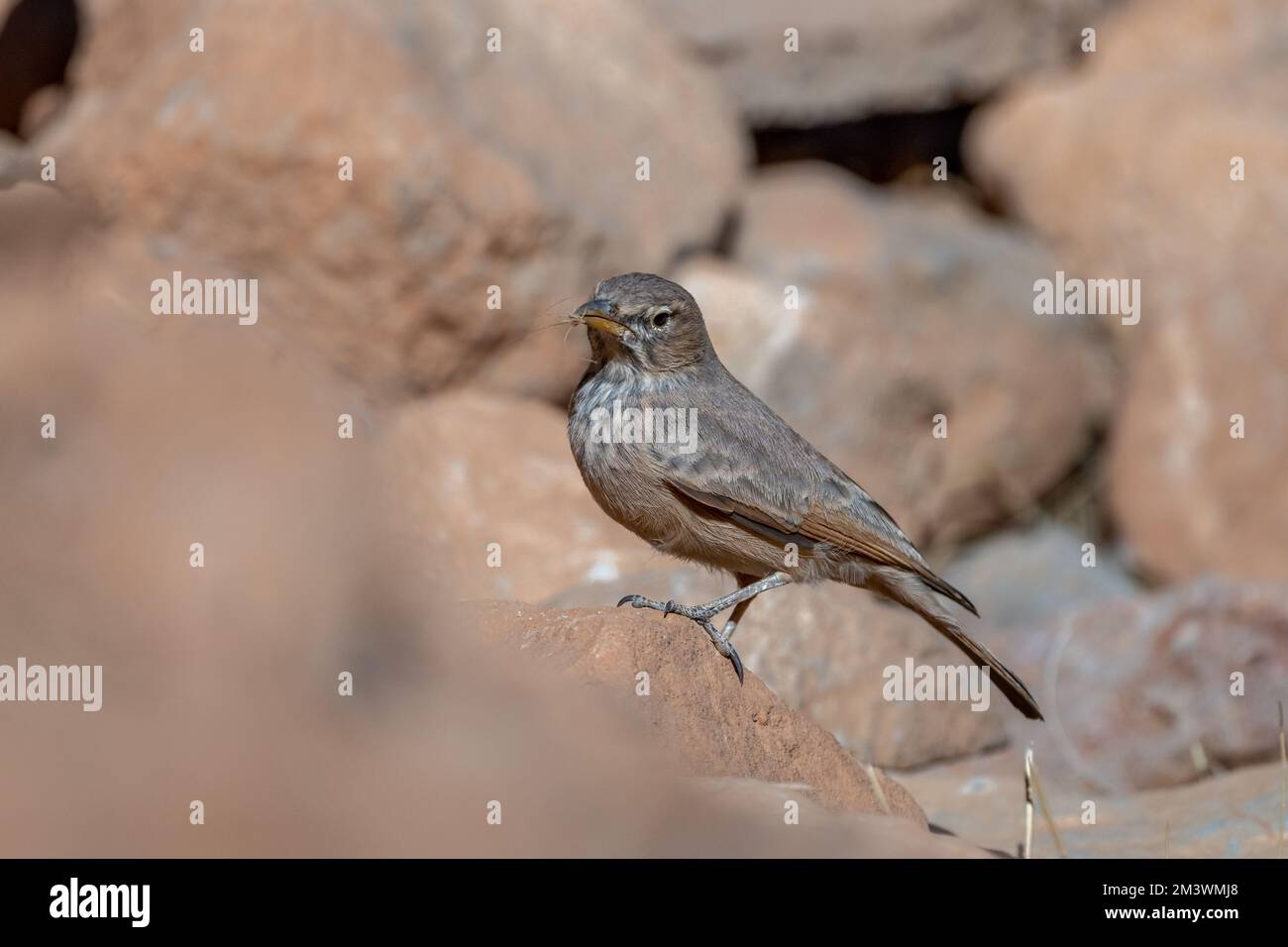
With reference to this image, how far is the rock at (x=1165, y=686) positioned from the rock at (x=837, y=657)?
0.55 metres

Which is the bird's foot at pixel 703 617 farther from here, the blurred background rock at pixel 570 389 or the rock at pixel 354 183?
the rock at pixel 354 183

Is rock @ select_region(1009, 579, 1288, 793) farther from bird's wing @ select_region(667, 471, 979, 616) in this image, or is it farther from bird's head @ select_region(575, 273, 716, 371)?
bird's head @ select_region(575, 273, 716, 371)

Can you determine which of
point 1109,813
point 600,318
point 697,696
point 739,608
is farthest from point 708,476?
point 1109,813

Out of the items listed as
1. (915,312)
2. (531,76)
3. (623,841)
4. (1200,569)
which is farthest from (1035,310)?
(623,841)

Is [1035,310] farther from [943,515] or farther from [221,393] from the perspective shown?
[221,393]

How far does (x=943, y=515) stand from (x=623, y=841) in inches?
327

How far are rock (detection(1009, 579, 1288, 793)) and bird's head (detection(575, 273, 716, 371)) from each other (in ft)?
8.94

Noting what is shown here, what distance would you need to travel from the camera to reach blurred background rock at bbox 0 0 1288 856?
180 centimetres

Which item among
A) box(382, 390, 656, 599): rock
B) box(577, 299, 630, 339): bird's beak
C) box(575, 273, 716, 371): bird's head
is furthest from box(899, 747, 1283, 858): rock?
box(577, 299, 630, 339): bird's beak

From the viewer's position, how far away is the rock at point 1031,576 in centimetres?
941

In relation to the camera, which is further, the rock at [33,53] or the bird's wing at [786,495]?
the rock at [33,53]

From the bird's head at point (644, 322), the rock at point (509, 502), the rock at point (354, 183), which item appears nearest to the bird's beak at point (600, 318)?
the bird's head at point (644, 322)

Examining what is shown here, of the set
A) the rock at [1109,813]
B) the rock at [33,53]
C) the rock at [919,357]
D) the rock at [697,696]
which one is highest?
the rock at [33,53]

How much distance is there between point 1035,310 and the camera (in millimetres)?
10164
